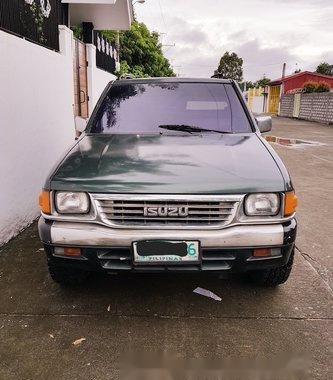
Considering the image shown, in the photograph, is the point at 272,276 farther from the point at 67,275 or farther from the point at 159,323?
the point at 67,275

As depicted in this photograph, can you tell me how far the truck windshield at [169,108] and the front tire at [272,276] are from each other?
49.4 inches

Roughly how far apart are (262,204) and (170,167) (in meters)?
0.65

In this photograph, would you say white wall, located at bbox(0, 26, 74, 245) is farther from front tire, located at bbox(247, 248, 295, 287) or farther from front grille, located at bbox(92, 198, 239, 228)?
front tire, located at bbox(247, 248, 295, 287)

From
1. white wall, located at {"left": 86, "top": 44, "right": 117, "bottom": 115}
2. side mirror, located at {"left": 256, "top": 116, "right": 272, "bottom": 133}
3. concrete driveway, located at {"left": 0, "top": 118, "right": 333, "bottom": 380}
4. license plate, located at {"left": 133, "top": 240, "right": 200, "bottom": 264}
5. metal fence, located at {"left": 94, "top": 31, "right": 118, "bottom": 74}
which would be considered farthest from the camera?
metal fence, located at {"left": 94, "top": 31, "right": 118, "bottom": 74}

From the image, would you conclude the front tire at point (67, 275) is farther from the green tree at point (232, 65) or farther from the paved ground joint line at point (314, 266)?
the green tree at point (232, 65)

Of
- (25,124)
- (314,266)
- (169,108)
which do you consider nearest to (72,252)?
(169,108)

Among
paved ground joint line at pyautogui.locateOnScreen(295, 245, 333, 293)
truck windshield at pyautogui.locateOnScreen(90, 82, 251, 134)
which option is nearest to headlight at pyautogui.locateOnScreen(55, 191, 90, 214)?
truck windshield at pyautogui.locateOnScreen(90, 82, 251, 134)

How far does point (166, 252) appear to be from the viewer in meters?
2.56

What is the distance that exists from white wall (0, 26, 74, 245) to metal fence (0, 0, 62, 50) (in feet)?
1.42

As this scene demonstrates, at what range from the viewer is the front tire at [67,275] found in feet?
9.88

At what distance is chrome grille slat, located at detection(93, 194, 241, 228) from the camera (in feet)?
8.39

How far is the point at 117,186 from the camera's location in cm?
258

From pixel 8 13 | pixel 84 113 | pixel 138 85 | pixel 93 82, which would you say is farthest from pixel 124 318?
pixel 93 82

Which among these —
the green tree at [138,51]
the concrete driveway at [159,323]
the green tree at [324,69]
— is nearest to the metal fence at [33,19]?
the concrete driveway at [159,323]
